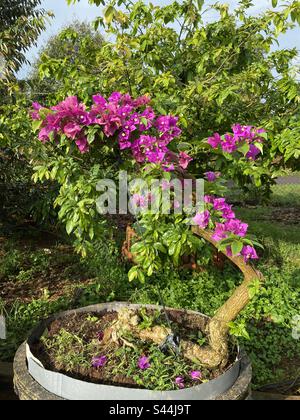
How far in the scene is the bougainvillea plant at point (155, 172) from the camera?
66.9 inches

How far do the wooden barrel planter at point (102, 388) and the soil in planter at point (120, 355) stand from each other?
0.09 m

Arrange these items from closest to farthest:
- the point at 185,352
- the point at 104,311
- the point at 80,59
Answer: the point at 185,352, the point at 104,311, the point at 80,59

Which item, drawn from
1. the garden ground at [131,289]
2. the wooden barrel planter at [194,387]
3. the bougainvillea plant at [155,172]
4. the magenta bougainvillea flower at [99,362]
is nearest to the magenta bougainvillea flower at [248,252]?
the bougainvillea plant at [155,172]

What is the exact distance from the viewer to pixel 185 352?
201 cm

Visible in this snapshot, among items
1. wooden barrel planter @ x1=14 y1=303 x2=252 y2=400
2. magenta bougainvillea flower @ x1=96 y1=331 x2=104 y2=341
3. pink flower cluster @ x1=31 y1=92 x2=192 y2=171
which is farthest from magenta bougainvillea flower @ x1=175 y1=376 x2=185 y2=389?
pink flower cluster @ x1=31 y1=92 x2=192 y2=171

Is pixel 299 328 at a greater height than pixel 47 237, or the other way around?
pixel 47 237

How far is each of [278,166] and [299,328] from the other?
4.06 feet

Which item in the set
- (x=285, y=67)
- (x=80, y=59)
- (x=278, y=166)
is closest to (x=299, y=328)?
(x=278, y=166)

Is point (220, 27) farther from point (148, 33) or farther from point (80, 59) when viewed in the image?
point (80, 59)

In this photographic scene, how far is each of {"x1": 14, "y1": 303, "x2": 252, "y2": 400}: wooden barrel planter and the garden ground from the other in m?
1.09

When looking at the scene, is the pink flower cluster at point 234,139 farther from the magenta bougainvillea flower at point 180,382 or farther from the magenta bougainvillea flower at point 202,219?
the magenta bougainvillea flower at point 180,382

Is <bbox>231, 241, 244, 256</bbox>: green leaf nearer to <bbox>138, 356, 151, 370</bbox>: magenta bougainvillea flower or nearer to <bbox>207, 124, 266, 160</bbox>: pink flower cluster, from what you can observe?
<bbox>207, 124, 266, 160</bbox>: pink flower cluster

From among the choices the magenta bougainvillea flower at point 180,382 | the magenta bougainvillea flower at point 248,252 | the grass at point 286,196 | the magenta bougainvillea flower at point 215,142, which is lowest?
the magenta bougainvillea flower at point 180,382
